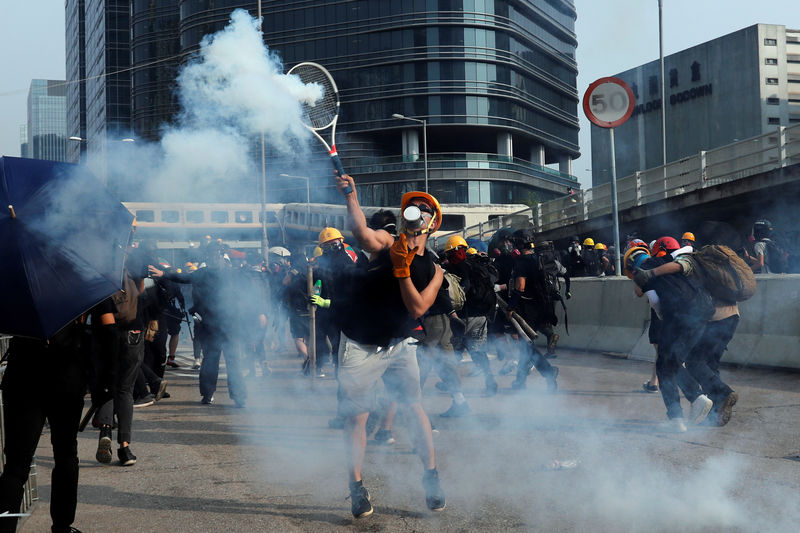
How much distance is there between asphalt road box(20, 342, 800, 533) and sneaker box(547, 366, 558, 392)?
20 centimetres

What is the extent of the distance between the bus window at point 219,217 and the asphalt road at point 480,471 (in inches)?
224

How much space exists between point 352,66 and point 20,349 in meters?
47.9

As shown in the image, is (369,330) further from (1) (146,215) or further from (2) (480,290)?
(1) (146,215)

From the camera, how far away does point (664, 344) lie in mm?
6406

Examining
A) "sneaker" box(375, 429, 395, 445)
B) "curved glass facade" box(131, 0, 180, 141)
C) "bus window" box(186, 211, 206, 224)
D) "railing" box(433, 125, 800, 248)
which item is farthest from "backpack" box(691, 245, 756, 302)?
"railing" box(433, 125, 800, 248)

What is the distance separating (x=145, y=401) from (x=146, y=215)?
3791mm

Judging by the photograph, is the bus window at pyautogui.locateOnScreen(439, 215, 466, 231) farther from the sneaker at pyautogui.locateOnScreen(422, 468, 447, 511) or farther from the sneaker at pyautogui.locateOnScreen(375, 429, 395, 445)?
the sneaker at pyautogui.locateOnScreen(422, 468, 447, 511)

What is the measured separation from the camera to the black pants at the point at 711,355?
6273 millimetres

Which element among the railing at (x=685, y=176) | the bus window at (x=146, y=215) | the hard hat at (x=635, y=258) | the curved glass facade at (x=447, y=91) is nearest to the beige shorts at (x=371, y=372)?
the hard hat at (x=635, y=258)

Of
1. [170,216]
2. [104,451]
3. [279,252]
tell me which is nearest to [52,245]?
[104,451]

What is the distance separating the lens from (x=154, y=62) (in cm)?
1559

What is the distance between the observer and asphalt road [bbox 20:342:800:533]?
405 cm

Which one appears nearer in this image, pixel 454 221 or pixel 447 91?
pixel 447 91

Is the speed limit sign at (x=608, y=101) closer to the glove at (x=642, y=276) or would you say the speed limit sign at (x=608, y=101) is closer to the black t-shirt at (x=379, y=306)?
the glove at (x=642, y=276)
